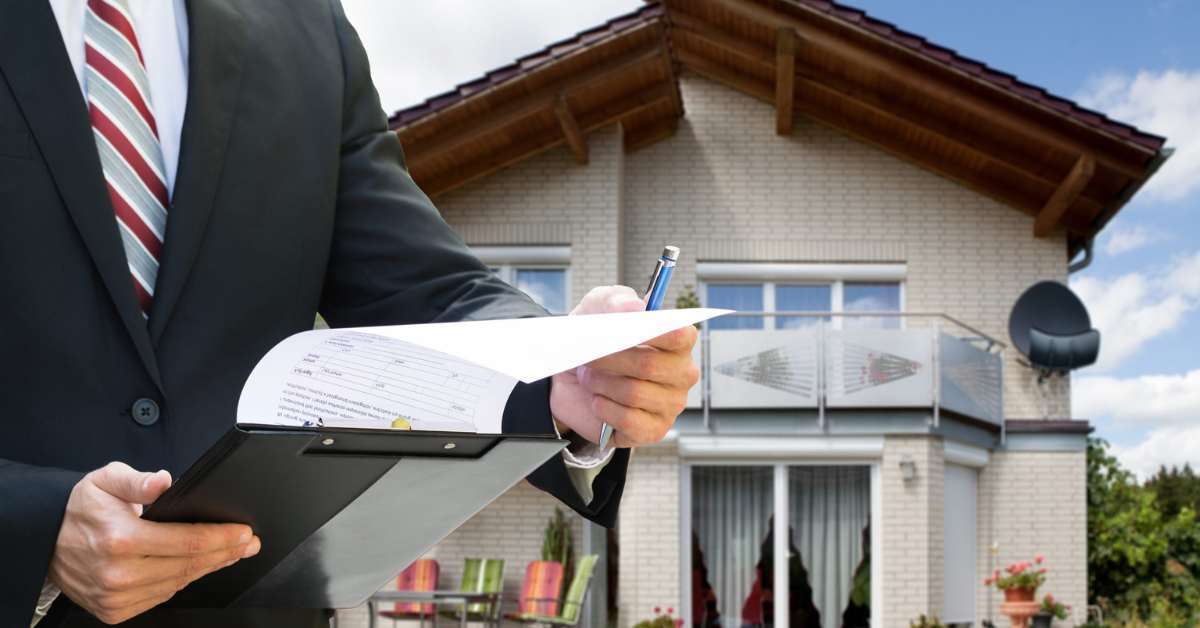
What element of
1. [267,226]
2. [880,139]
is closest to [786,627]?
[880,139]

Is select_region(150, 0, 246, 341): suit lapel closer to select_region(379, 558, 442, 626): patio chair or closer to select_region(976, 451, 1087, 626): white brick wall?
select_region(379, 558, 442, 626): patio chair

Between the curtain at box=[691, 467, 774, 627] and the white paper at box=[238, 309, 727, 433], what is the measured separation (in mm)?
15311

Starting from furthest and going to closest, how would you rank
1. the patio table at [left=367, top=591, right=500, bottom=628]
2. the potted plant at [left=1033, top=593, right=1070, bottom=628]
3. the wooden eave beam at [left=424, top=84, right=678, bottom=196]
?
the wooden eave beam at [left=424, top=84, right=678, bottom=196], the potted plant at [left=1033, top=593, right=1070, bottom=628], the patio table at [left=367, top=591, right=500, bottom=628]

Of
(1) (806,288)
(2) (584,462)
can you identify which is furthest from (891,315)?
(2) (584,462)

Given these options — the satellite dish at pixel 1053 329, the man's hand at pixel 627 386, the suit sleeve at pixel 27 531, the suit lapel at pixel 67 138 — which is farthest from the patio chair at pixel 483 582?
the suit sleeve at pixel 27 531

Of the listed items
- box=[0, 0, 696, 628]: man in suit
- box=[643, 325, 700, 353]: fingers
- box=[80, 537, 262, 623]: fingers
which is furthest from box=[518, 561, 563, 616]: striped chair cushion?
box=[80, 537, 262, 623]: fingers

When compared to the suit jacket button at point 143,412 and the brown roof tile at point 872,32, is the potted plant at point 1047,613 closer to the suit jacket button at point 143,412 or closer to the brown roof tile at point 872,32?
the brown roof tile at point 872,32

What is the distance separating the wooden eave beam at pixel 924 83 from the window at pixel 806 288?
102 inches

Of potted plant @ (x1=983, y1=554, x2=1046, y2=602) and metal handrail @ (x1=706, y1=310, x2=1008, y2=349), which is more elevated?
metal handrail @ (x1=706, y1=310, x2=1008, y2=349)

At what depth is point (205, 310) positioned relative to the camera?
3.95 feet

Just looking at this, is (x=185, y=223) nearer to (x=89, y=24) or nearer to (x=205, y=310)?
(x=205, y=310)

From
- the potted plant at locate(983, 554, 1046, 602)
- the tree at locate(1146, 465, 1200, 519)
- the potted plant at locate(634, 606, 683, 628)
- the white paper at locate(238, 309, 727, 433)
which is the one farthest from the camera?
the tree at locate(1146, 465, 1200, 519)

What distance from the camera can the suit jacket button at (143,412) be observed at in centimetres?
112

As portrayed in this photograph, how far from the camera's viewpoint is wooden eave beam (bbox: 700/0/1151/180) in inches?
598
